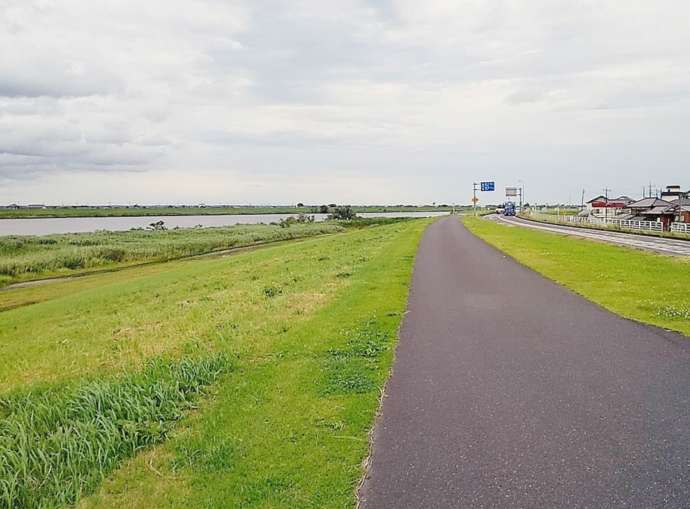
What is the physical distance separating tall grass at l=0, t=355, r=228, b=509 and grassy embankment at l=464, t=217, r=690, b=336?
8.69 m

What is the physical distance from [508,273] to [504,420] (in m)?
13.9

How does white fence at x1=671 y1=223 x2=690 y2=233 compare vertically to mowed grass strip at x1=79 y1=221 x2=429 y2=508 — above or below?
above

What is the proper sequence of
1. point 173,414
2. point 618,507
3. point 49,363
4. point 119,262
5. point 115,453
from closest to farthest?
point 618,507, point 115,453, point 173,414, point 49,363, point 119,262

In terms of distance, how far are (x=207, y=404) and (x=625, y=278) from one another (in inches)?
573

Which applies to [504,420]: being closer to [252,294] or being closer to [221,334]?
[221,334]

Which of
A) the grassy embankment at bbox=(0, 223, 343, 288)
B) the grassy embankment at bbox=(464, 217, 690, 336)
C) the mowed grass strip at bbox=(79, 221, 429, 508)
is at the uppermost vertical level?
the grassy embankment at bbox=(464, 217, 690, 336)

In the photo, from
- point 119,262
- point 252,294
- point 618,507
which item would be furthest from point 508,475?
point 119,262

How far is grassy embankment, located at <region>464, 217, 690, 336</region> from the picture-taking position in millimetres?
11672

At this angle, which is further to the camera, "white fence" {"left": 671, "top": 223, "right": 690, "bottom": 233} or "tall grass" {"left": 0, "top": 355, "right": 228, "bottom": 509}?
"white fence" {"left": 671, "top": 223, "right": 690, "bottom": 233}

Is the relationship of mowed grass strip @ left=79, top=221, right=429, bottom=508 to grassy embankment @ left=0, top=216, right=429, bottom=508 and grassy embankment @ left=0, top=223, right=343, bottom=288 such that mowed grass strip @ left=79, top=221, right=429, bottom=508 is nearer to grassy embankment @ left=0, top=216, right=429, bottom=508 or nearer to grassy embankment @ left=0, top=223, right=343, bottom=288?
grassy embankment @ left=0, top=216, right=429, bottom=508

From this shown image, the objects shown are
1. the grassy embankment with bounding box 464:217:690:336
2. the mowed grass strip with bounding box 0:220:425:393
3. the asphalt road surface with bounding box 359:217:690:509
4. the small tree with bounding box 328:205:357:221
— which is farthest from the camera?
the small tree with bounding box 328:205:357:221

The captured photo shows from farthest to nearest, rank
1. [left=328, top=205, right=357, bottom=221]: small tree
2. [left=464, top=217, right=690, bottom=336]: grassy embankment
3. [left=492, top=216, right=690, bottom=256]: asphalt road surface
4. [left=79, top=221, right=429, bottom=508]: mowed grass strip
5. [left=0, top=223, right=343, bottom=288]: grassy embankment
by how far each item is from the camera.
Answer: [left=328, top=205, right=357, bottom=221]: small tree
[left=0, top=223, right=343, bottom=288]: grassy embankment
[left=492, top=216, right=690, bottom=256]: asphalt road surface
[left=464, top=217, right=690, bottom=336]: grassy embankment
[left=79, top=221, right=429, bottom=508]: mowed grass strip

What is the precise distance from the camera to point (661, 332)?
32.3 feet

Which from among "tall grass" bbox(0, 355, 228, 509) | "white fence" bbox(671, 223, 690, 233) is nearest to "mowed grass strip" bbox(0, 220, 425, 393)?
"tall grass" bbox(0, 355, 228, 509)
